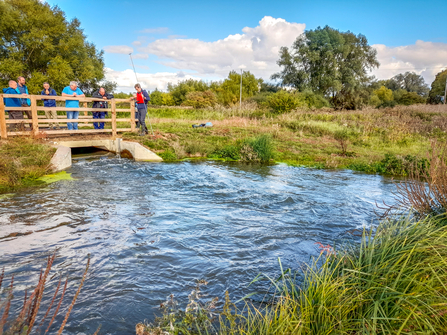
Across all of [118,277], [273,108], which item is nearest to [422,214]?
[118,277]

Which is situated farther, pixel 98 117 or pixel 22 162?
pixel 98 117

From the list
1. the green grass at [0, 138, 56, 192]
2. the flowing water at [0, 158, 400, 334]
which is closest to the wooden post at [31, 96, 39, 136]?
the green grass at [0, 138, 56, 192]

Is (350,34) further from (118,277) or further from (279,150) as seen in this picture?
(118,277)

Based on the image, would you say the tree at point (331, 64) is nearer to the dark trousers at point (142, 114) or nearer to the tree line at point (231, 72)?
the tree line at point (231, 72)

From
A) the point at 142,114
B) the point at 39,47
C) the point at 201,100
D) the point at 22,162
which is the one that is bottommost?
the point at 22,162

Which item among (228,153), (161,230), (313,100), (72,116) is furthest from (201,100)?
(161,230)

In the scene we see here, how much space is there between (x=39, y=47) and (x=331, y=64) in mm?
37755

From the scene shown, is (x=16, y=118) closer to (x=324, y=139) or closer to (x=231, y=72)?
(x=324, y=139)

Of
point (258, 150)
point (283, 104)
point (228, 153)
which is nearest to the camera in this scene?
point (258, 150)

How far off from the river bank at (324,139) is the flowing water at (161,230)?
2692mm

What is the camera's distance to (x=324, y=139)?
17422 millimetres

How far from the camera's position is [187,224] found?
6.43 meters

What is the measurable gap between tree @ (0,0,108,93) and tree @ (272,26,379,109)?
29.5 meters

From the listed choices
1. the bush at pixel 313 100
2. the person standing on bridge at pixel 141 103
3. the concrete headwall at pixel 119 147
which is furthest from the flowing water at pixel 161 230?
the bush at pixel 313 100
